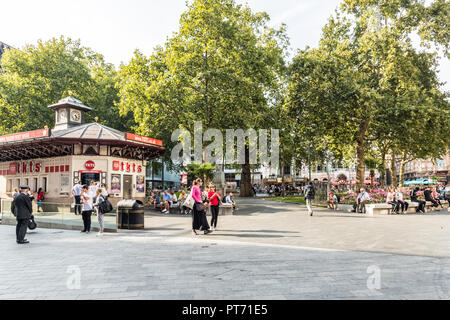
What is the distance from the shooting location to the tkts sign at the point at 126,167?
72.5ft

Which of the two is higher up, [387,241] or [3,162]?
[3,162]

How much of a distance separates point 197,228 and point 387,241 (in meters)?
5.85

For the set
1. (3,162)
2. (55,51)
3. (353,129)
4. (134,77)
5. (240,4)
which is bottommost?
(3,162)

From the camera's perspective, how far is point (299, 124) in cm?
2661

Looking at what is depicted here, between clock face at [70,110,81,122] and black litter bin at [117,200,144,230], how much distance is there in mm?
16180

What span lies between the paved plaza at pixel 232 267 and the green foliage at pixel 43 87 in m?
25.7

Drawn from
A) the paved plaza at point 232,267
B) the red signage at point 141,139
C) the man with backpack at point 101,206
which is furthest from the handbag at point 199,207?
the red signage at point 141,139

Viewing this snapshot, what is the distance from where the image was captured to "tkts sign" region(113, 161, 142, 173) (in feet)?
72.5

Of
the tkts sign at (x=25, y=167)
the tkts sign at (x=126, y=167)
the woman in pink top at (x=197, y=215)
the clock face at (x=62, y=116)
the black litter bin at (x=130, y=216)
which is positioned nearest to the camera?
the woman in pink top at (x=197, y=215)

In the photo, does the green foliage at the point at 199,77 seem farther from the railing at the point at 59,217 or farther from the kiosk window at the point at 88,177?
the railing at the point at 59,217

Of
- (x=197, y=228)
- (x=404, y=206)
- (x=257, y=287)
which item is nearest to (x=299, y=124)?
(x=404, y=206)
